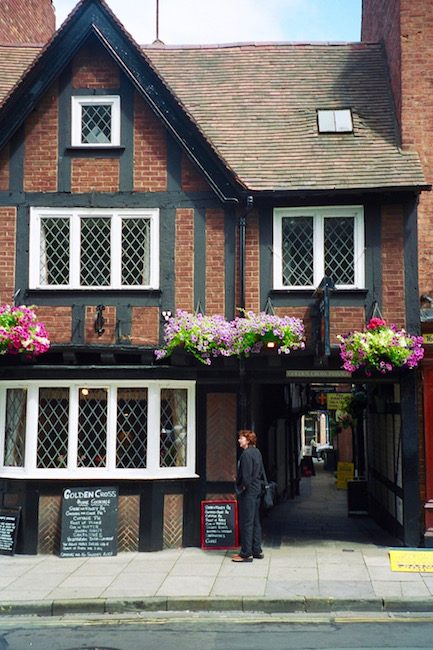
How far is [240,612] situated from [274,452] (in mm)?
9825

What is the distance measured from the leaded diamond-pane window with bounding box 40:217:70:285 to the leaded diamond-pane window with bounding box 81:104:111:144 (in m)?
1.47

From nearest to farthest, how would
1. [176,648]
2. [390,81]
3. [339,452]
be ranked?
[176,648]
[390,81]
[339,452]

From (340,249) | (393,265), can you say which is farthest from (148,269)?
(393,265)

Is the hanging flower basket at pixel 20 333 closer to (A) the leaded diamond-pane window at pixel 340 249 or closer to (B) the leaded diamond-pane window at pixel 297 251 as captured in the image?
(B) the leaded diamond-pane window at pixel 297 251

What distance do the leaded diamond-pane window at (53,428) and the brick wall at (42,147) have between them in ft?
11.2

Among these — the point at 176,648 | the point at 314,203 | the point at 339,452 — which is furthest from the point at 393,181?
the point at 339,452

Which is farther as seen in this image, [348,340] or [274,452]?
[274,452]

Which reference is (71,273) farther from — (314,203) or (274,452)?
(274,452)

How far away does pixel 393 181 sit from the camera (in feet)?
40.6

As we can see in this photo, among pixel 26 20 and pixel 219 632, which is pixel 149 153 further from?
pixel 26 20

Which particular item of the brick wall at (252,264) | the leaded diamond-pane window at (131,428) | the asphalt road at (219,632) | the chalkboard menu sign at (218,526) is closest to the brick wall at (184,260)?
the brick wall at (252,264)

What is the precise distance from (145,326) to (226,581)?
4.34 m

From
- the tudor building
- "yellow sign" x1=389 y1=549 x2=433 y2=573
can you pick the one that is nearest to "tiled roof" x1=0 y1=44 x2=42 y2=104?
the tudor building

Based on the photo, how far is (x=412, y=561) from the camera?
11.0 m
